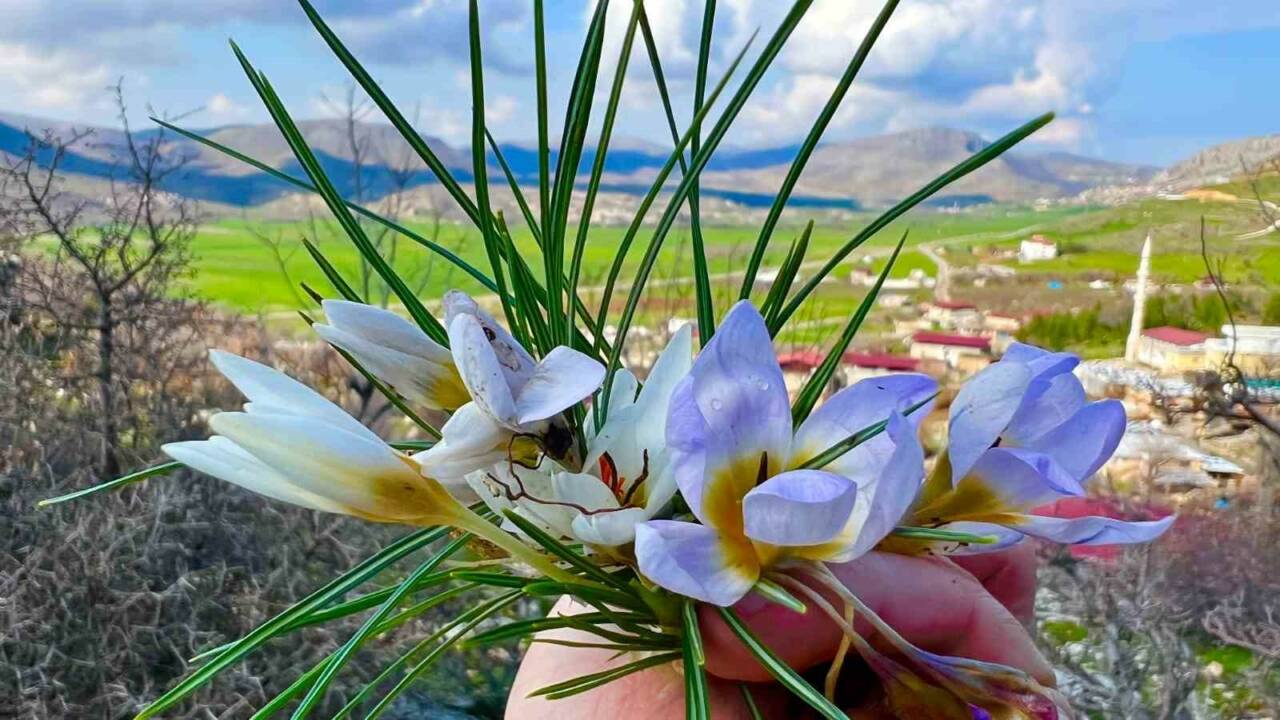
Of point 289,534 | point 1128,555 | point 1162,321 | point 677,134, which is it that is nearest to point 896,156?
point 1162,321

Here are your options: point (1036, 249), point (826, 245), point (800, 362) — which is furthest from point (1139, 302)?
point (800, 362)

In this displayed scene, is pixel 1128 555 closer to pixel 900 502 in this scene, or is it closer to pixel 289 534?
pixel 289 534

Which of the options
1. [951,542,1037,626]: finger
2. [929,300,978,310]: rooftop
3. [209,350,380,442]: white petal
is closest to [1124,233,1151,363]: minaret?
[929,300,978,310]: rooftop

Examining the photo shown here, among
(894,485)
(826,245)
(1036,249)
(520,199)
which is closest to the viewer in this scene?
(894,485)

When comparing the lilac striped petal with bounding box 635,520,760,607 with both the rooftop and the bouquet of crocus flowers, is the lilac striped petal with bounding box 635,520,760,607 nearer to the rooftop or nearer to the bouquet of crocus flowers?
the bouquet of crocus flowers

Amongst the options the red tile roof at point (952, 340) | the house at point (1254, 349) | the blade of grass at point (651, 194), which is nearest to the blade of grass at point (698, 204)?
the blade of grass at point (651, 194)

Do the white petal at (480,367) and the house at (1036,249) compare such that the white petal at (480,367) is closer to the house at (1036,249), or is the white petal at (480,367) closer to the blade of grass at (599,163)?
the blade of grass at (599,163)

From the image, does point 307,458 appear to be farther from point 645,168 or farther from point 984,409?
point 645,168
